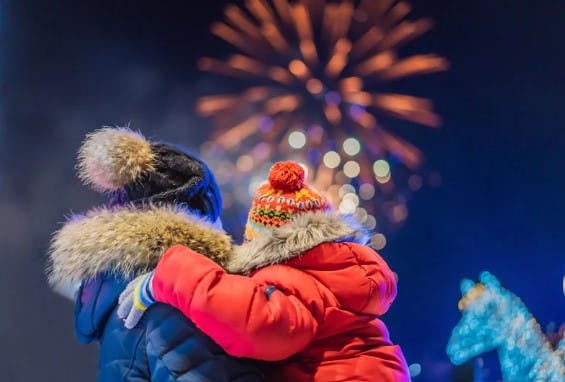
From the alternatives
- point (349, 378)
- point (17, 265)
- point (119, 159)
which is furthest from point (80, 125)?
point (349, 378)

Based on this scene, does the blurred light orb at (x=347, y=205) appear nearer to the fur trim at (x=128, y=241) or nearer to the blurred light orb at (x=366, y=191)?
the blurred light orb at (x=366, y=191)

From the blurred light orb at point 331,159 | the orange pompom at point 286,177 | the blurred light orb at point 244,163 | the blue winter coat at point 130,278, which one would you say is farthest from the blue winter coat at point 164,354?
the blurred light orb at point 331,159

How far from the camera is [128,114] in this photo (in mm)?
2861

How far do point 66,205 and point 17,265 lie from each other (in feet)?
1.03

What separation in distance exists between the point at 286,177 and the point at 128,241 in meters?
0.33

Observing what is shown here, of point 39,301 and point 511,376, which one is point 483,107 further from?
point 39,301

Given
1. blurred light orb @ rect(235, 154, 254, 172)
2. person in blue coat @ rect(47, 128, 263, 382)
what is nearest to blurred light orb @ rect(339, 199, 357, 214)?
blurred light orb @ rect(235, 154, 254, 172)

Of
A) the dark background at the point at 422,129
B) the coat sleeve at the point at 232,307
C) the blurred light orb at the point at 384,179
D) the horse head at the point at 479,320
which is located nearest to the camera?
the coat sleeve at the point at 232,307

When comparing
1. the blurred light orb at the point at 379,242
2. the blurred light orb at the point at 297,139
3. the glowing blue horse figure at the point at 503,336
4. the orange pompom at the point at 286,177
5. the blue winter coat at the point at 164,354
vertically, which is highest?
the blurred light orb at the point at 297,139

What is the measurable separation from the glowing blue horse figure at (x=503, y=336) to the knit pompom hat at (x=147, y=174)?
1.96 metres

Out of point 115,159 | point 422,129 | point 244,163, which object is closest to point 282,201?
point 115,159

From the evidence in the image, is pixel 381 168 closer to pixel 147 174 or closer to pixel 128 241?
pixel 147 174

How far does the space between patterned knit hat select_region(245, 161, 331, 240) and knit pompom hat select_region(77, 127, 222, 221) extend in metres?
0.12

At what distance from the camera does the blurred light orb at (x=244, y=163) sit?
3.02 meters
